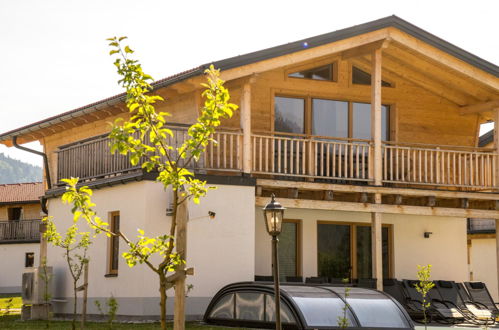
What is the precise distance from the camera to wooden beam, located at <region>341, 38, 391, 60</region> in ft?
64.3

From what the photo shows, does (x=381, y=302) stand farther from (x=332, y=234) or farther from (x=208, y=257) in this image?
(x=332, y=234)

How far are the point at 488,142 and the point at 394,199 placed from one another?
7002 mm

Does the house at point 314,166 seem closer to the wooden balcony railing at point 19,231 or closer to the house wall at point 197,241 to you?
the house wall at point 197,241

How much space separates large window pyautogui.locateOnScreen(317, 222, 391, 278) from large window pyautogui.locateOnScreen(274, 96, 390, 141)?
2271mm

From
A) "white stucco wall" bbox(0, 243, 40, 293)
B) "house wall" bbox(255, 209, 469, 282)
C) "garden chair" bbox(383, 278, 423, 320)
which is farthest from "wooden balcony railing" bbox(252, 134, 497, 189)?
"white stucco wall" bbox(0, 243, 40, 293)

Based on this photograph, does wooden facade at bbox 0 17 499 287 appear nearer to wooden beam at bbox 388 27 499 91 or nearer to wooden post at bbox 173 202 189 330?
wooden beam at bbox 388 27 499 91

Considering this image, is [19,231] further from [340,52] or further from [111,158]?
[340,52]

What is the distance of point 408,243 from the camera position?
2169cm

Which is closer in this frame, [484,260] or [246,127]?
[246,127]

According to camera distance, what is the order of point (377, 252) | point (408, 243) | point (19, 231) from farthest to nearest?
point (19, 231), point (408, 243), point (377, 252)

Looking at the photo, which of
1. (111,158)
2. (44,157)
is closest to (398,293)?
(111,158)

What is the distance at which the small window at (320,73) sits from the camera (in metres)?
21.0

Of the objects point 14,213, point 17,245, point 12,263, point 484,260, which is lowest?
point 12,263

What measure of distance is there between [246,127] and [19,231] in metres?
30.3
